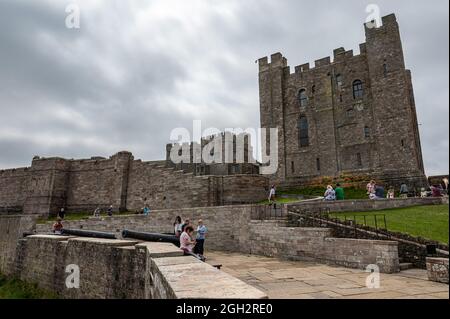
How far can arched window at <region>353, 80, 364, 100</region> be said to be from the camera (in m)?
32.5

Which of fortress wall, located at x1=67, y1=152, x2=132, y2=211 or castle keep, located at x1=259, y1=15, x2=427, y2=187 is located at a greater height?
castle keep, located at x1=259, y1=15, x2=427, y2=187

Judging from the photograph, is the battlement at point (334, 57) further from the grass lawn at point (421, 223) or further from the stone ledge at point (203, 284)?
the stone ledge at point (203, 284)

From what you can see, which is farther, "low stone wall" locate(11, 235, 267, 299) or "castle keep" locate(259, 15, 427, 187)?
"castle keep" locate(259, 15, 427, 187)

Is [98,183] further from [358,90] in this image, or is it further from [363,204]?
[358,90]

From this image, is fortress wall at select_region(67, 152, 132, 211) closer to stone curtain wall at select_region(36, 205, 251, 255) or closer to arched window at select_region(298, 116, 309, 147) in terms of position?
stone curtain wall at select_region(36, 205, 251, 255)

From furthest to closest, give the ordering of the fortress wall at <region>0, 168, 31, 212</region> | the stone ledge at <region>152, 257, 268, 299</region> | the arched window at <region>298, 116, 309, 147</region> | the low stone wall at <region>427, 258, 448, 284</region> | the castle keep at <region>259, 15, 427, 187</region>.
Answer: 1. the arched window at <region>298, 116, 309, 147</region>
2. the fortress wall at <region>0, 168, 31, 212</region>
3. the castle keep at <region>259, 15, 427, 187</region>
4. the low stone wall at <region>427, 258, 448, 284</region>
5. the stone ledge at <region>152, 257, 268, 299</region>

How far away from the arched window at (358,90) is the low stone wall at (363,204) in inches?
769

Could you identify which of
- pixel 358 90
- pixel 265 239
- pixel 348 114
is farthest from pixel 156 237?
pixel 358 90

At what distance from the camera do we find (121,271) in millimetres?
8773

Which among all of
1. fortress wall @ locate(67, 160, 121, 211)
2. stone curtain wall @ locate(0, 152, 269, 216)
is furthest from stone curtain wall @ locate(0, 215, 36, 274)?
fortress wall @ locate(67, 160, 121, 211)

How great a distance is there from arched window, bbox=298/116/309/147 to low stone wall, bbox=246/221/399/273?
23.5m

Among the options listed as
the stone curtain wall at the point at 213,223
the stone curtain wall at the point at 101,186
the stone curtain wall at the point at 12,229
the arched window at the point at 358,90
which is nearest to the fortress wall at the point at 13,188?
the stone curtain wall at the point at 101,186
